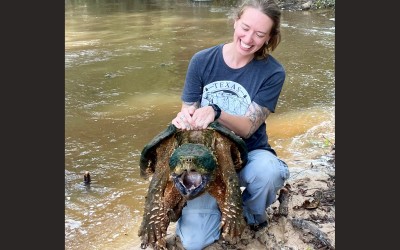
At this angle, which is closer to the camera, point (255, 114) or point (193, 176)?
point (193, 176)

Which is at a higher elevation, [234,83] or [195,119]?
[234,83]

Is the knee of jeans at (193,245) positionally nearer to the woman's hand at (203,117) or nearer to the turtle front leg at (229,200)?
the turtle front leg at (229,200)

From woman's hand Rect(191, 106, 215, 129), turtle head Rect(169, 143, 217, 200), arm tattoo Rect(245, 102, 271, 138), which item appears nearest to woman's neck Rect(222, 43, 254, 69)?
arm tattoo Rect(245, 102, 271, 138)

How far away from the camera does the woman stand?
8.00 ft

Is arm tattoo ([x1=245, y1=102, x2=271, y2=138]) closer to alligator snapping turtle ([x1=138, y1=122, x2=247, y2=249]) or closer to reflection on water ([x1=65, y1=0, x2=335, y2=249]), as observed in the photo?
alligator snapping turtle ([x1=138, y1=122, x2=247, y2=249])

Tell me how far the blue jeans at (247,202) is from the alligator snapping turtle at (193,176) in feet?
0.21

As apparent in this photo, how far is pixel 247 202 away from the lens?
8.51ft

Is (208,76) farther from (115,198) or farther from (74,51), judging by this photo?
(74,51)

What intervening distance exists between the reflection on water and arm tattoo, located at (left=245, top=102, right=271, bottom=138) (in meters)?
1.04

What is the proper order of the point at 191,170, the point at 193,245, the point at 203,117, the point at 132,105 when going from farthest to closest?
1. the point at 132,105
2. the point at 193,245
3. the point at 203,117
4. the point at 191,170

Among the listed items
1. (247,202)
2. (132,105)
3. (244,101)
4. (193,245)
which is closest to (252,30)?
(244,101)

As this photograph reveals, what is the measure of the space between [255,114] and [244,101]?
12 centimetres

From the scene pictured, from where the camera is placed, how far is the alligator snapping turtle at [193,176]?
2248 millimetres

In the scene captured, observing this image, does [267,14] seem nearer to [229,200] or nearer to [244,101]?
[244,101]
